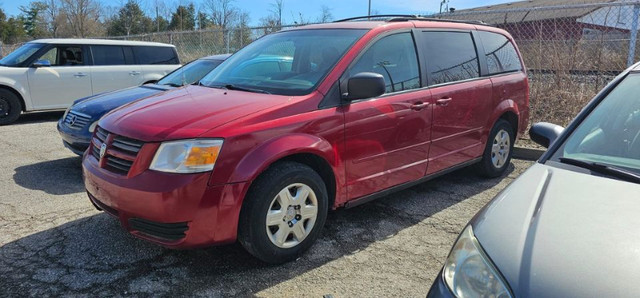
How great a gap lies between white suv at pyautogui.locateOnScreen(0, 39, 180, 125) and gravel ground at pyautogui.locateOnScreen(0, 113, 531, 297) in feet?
15.2

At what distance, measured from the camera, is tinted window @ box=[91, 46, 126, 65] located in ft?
30.4

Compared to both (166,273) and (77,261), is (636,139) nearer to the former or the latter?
(166,273)

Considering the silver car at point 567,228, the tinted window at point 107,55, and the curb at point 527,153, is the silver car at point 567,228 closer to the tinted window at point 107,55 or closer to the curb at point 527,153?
the curb at point 527,153

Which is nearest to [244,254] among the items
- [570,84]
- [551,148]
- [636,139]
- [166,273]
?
[166,273]

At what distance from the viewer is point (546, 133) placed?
2822 mm

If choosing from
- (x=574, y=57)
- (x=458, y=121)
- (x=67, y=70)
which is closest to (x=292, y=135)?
(x=458, y=121)

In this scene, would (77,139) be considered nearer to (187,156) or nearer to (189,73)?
(189,73)

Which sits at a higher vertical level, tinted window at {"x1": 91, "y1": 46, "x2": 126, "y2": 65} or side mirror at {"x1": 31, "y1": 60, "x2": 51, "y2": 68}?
tinted window at {"x1": 91, "y1": 46, "x2": 126, "y2": 65}

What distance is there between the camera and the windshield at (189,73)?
6.87m

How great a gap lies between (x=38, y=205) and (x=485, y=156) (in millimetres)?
4654

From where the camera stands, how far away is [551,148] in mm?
2469

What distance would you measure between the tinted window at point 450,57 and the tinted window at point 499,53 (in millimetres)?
302

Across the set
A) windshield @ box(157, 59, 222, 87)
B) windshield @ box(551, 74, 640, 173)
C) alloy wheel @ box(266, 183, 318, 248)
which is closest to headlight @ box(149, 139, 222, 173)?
alloy wheel @ box(266, 183, 318, 248)

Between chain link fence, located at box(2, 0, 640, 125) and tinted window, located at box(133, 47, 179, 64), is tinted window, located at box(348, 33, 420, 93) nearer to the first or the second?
chain link fence, located at box(2, 0, 640, 125)
